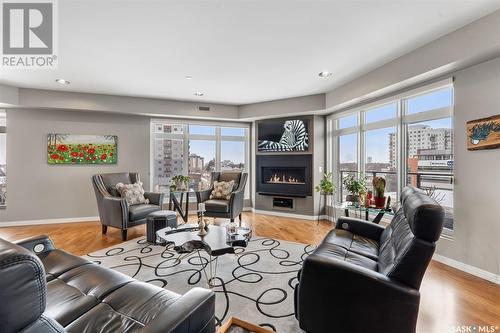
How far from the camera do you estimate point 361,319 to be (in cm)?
144

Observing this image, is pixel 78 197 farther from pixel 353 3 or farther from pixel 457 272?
pixel 457 272

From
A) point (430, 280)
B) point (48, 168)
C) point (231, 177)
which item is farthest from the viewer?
point (231, 177)

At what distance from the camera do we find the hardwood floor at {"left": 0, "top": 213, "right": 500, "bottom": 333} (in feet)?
6.13

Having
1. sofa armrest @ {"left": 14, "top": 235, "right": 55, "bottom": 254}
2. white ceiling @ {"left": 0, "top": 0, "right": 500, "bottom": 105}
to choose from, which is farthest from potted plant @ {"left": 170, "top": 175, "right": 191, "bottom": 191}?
sofa armrest @ {"left": 14, "top": 235, "right": 55, "bottom": 254}

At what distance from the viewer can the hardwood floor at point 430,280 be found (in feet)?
6.13

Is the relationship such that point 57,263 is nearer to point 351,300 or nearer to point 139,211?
point 351,300

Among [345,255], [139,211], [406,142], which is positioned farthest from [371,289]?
[139,211]

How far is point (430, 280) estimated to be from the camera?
250 cm

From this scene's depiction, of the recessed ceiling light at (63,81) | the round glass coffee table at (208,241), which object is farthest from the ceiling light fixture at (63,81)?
the round glass coffee table at (208,241)

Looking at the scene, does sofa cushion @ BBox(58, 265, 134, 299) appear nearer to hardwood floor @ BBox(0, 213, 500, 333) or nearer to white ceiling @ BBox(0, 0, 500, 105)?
hardwood floor @ BBox(0, 213, 500, 333)

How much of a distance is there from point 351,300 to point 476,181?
92.2 inches

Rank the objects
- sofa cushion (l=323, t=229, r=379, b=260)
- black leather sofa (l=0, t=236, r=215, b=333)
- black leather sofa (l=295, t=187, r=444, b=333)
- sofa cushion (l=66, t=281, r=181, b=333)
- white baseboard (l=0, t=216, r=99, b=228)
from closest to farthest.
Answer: black leather sofa (l=0, t=236, r=215, b=333) → sofa cushion (l=66, t=281, r=181, b=333) → black leather sofa (l=295, t=187, r=444, b=333) → sofa cushion (l=323, t=229, r=379, b=260) → white baseboard (l=0, t=216, r=99, b=228)

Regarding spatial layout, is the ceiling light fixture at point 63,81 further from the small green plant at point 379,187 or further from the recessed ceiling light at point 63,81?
the small green plant at point 379,187

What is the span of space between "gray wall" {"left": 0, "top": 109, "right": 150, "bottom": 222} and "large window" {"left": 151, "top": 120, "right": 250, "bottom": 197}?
0.64 meters
